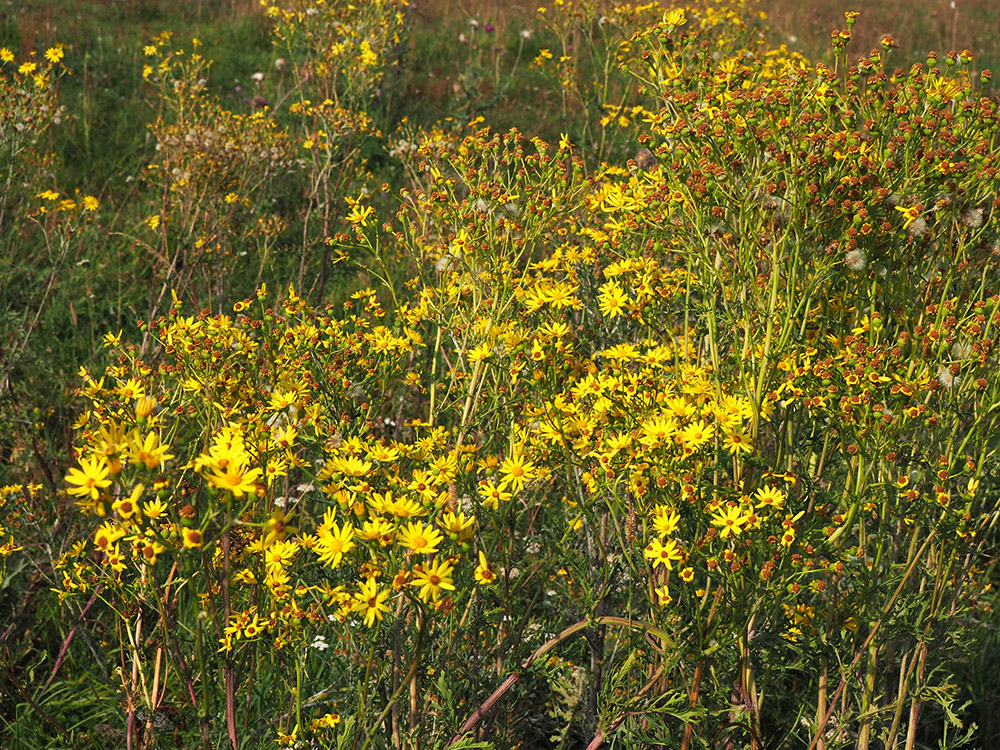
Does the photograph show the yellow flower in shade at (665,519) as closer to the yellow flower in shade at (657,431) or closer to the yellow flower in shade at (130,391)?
the yellow flower in shade at (657,431)

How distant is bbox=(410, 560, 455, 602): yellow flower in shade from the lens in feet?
4.64

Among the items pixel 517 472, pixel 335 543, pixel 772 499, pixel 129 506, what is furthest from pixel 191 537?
pixel 772 499

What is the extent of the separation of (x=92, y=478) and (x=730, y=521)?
1.11 m

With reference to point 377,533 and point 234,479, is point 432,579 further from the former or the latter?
point 234,479

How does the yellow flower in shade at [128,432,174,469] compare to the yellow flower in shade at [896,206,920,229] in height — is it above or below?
below

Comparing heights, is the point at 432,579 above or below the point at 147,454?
below

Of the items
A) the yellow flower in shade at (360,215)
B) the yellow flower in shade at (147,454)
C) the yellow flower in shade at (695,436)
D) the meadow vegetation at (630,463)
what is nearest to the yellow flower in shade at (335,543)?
the meadow vegetation at (630,463)

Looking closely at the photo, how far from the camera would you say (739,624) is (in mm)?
1755

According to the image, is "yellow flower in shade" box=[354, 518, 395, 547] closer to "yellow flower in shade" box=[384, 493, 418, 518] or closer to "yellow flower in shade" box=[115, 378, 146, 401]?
"yellow flower in shade" box=[384, 493, 418, 518]

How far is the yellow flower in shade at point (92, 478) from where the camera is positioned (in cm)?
126

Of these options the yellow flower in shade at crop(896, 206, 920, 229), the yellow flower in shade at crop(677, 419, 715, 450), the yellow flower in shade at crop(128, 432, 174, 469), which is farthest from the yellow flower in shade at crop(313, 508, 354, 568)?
the yellow flower in shade at crop(896, 206, 920, 229)

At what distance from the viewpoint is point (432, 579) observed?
1.43 m

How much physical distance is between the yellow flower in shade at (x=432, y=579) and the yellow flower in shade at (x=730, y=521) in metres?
0.53

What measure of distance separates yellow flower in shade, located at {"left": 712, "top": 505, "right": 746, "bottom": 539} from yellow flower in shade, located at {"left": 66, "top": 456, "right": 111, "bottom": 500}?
105 cm
